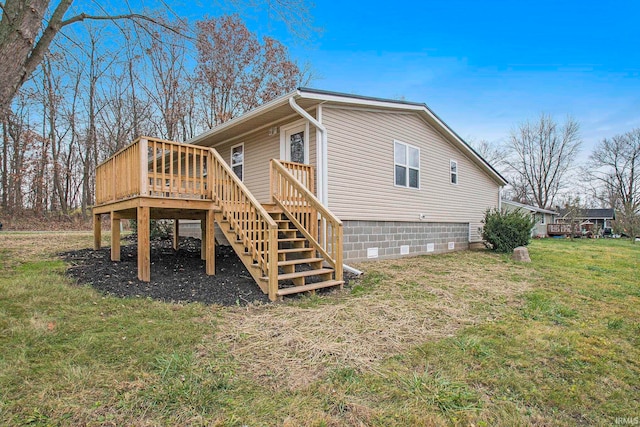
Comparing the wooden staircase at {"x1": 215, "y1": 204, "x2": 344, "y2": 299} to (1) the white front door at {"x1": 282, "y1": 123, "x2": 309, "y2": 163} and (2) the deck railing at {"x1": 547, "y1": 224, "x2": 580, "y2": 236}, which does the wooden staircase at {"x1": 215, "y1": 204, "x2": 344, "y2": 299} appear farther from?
(2) the deck railing at {"x1": 547, "y1": 224, "x2": 580, "y2": 236}

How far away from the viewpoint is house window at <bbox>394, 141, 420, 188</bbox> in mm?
9391

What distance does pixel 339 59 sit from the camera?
1265 cm

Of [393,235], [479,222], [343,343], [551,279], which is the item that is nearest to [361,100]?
[393,235]

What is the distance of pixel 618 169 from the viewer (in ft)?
110

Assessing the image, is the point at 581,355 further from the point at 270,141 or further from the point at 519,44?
the point at 519,44

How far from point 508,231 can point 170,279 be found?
33.4 feet

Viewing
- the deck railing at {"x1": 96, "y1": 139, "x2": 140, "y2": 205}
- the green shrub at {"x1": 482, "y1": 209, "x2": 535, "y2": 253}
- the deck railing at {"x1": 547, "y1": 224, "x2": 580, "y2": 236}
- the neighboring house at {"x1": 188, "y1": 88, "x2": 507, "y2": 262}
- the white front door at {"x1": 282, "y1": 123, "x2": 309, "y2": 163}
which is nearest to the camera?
the deck railing at {"x1": 96, "y1": 139, "x2": 140, "y2": 205}

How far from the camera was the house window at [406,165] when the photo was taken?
9391mm

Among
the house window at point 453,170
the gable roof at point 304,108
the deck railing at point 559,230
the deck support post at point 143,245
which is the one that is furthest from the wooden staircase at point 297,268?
the deck railing at point 559,230

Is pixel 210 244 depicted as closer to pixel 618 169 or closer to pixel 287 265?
pixel 287 265

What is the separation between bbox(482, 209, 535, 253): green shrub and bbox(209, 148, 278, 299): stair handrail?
871cm

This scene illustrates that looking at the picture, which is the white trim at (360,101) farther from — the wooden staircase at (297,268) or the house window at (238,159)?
the house window at (238,159)

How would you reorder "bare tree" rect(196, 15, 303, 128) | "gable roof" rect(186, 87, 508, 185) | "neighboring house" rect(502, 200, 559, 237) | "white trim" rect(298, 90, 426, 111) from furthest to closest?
"neighboring house" rect(502, 200, 559, 237), "bare tree" rect(196, 15, 303, 128), "gable roof" rect(186, 87, 508, 185), "white trim" rect(298, 90, 426, 111)

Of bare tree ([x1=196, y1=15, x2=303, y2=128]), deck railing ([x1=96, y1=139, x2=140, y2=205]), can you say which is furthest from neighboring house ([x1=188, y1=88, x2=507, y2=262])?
bare tree ([x1=196, y1=15, x2=303, y2=128])
